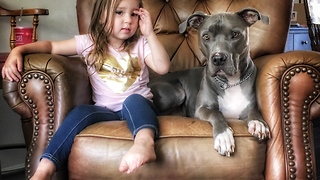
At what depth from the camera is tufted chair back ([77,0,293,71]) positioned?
2016mm

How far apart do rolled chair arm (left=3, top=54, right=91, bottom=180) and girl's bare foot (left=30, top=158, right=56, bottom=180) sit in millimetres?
153

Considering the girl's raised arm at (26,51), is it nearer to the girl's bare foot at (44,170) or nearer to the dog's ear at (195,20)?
the girl's bare foot at (44,170)

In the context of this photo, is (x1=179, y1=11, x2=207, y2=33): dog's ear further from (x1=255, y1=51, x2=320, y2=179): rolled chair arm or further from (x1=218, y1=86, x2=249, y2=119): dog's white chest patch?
(x1=255, y1=51, x2=320, y2=179): rolled chair arm

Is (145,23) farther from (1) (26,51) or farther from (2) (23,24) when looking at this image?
(2) (23,24)

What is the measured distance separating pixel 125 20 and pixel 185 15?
0.65m

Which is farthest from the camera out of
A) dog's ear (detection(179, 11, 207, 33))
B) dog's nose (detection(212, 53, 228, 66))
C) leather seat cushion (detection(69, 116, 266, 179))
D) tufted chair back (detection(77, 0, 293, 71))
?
tufted chair back (detection(77, 0, 293, 71))

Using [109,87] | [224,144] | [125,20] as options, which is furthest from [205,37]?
[224,144]

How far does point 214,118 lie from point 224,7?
0.90 meters

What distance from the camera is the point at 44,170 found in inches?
50.8

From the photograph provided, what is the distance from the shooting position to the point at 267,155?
4.75 ft

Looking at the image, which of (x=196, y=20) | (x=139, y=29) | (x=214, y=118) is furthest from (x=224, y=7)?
(x=214, y=118)

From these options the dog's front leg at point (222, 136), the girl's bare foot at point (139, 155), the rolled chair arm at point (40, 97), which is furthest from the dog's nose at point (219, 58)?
the rolled chair arm at point (40, 97)

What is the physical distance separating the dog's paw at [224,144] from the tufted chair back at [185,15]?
81 cm

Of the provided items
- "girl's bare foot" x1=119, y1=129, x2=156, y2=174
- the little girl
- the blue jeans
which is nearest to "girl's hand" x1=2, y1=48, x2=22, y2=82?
the little girl
